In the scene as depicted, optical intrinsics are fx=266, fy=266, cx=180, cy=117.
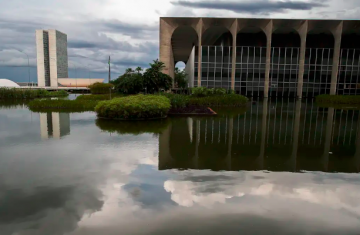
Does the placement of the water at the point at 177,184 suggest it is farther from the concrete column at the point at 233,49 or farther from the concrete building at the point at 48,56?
the concrete building at the point at 48,56

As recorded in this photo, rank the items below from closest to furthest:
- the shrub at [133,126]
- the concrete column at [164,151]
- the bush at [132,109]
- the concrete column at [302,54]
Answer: the concrete column at [164,151]
the shrub at [133,126]
the bush at [132,109]
the concrete column at [302,54]

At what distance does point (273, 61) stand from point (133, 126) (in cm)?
3310

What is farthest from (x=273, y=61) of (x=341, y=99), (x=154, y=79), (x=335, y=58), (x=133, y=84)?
(x=133, y=84)

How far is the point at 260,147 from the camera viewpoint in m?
9.32

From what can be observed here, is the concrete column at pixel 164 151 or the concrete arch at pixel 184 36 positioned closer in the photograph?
the concrete column at pixel 164 151

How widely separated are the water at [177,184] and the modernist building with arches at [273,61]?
28.9m

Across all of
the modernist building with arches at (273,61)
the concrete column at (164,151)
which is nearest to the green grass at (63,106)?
the concrete column at (164,151)

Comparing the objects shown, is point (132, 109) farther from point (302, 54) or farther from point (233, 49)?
point (302, 54)

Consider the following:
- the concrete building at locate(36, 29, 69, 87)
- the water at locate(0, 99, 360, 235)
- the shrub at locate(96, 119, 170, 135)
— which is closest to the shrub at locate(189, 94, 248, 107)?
the shrub at locate(96, 119, 170, 135)

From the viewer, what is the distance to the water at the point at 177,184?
171 inches

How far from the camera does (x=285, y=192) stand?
5535 millimetres

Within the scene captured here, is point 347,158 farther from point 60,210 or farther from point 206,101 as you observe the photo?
point 206,101

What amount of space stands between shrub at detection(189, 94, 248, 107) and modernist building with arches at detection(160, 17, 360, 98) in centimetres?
1453

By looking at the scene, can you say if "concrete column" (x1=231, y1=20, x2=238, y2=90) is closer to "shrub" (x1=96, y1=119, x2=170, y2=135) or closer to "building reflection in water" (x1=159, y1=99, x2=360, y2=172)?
"building reflection in water" (x1=159, y1=99, x2=360, y2=172)
